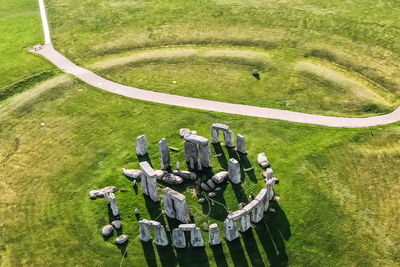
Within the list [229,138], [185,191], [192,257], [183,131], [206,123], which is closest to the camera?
[192,257]

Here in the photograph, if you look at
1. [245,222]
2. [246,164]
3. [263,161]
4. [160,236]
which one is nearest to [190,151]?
[246,164]

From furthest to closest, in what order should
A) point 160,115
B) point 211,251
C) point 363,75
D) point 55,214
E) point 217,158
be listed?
point 363,75
point 160,115
point 217,158
point 55,214
point 211,251

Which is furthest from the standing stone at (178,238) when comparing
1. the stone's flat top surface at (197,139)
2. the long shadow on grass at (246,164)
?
the long shadow on grass at (246,164)

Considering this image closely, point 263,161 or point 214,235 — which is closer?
point 214,235

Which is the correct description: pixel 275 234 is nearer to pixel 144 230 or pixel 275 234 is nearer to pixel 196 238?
pixel 196 238

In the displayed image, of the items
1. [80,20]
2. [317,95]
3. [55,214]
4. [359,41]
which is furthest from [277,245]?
[80,20]

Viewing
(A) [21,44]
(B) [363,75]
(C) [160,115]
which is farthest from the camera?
(A) [21,44]

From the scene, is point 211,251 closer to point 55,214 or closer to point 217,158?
point 217,158
